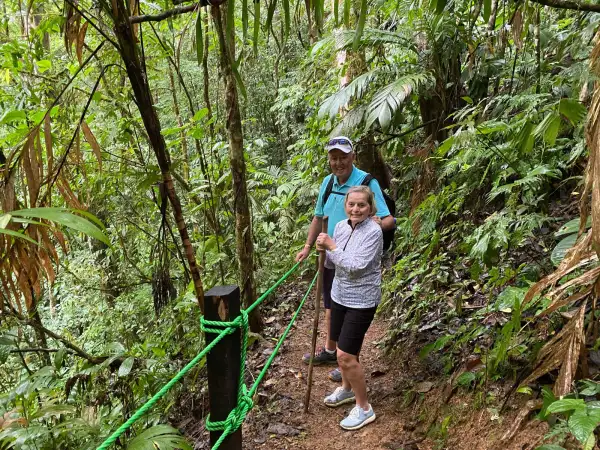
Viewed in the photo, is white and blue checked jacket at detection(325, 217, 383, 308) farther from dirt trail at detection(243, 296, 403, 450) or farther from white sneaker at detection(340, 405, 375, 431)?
dirt trail at detection(243, 296, 403, 450)

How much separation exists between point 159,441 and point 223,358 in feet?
2.43

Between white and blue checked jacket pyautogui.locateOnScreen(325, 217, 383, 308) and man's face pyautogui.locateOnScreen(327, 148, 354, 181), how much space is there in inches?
23.5

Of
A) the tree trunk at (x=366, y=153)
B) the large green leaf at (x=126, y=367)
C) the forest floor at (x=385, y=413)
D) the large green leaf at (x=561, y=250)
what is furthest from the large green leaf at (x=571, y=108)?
the tree trunk at (x=366, y=153)

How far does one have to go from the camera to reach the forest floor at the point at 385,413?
225 cm

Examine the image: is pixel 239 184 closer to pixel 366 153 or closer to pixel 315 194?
pixel 366 153

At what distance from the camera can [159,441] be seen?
1965 millimetres

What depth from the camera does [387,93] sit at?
4195 millimetres

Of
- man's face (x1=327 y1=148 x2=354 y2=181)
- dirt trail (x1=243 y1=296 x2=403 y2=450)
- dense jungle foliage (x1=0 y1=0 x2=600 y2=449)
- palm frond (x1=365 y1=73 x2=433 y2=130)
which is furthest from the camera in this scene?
palm frond (x1=365 y1=73 x2=433 y2=130)

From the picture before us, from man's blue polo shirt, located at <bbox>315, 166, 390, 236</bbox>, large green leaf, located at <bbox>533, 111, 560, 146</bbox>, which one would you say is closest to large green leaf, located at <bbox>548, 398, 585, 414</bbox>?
large green leaf, located at <bbox>533, 111, 560, 146</bbox>

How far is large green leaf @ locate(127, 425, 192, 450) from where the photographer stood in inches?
76.7

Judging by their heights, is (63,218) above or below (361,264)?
above

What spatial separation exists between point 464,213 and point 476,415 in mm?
2151

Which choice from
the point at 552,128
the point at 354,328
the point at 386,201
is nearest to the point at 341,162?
the point at 386,201

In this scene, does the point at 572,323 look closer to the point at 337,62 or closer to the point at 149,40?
the point at 149,40
